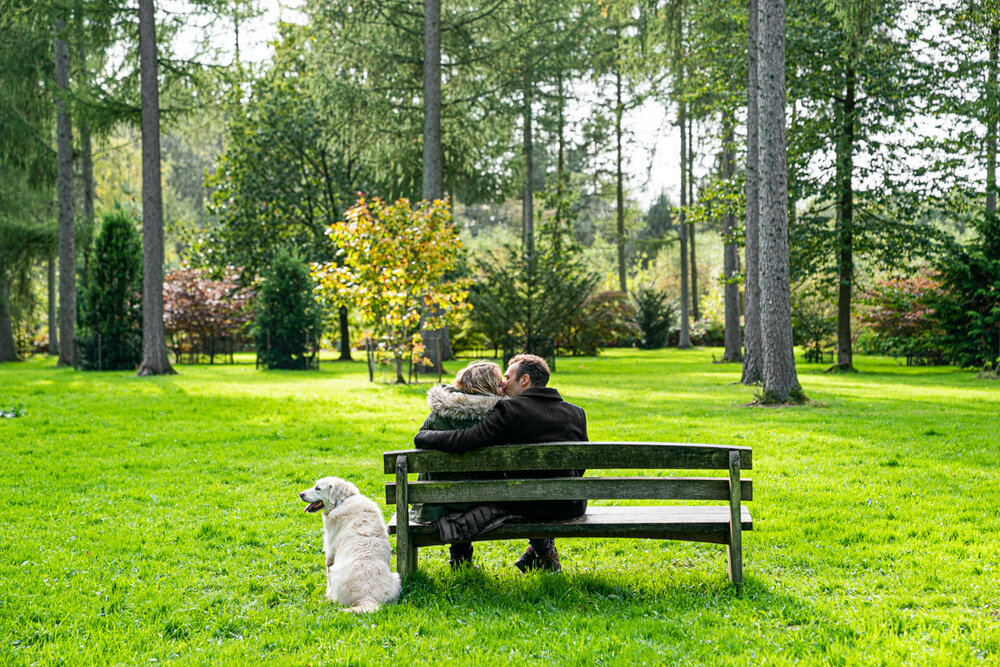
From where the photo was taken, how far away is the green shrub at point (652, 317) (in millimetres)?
34344

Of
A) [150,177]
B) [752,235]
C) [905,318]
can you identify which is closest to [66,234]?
[150,177]

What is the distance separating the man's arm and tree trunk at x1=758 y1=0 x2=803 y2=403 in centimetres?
891

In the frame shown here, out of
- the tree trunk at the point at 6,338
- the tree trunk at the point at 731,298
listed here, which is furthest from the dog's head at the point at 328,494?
the tree trunk at the point at 6,338

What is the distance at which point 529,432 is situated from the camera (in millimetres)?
4137

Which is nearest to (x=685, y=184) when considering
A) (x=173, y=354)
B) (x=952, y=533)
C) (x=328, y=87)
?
(x=328, y=87)

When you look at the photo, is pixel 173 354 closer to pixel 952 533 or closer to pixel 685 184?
pixel 685 184

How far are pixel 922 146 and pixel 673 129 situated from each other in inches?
519

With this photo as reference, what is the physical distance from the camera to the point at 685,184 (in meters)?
33.6

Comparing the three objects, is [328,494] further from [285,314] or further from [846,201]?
[846,201]

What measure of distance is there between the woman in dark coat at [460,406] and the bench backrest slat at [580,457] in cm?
22

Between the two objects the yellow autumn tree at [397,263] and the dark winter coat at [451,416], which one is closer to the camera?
the dark winter coat at [451,416]

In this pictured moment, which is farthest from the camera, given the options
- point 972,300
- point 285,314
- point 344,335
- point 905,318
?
point 344,335

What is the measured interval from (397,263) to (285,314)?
24.6 ft

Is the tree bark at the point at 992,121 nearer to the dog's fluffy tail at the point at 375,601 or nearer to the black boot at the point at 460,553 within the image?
the black boot at the point at 460,553
